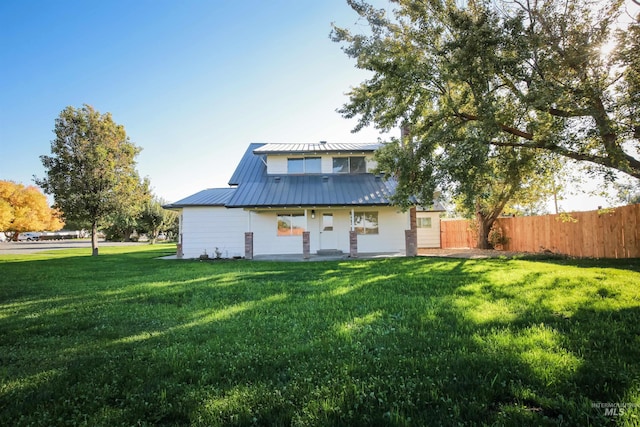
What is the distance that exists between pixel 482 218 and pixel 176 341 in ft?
67.1

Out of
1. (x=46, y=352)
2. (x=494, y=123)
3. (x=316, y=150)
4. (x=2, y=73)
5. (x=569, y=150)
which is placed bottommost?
(x=46, y=352)

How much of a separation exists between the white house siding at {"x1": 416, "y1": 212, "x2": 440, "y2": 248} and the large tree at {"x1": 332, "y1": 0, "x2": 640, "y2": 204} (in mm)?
13833

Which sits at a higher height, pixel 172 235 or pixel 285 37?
pixel 285 37

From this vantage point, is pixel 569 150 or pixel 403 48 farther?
Answer: pixel 403 48

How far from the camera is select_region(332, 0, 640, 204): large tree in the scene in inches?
307

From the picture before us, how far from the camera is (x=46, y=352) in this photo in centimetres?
368

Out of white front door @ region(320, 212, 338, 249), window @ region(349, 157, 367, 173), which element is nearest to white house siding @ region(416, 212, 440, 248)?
window @ region(349, 157, 367, 173)

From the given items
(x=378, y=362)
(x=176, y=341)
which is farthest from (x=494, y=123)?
(x=176, y=341)

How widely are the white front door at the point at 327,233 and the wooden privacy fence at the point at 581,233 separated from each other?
1091cm

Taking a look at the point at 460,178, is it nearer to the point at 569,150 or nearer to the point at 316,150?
the point at 569,150

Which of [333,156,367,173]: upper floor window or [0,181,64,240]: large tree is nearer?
[333,156,367,173]: upper floor window

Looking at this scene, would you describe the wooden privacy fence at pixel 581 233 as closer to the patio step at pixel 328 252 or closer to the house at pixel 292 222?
A: the house at pixel 292 222

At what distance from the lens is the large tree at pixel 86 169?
61.5 feet

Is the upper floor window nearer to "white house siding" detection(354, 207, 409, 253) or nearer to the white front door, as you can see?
"white house siding" detection(354, 207, 409, 253)
